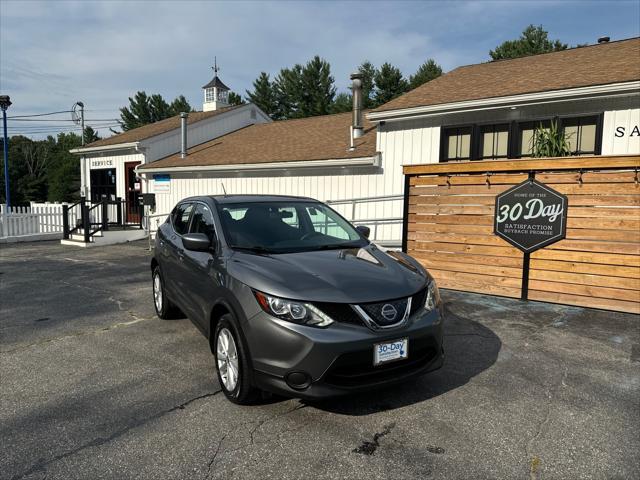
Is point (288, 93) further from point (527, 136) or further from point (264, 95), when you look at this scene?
point (527, 136)

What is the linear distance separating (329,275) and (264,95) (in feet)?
165

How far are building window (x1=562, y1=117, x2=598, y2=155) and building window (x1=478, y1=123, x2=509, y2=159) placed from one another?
114 centimetres

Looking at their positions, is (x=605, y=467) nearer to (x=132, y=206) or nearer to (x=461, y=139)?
(x=461, y=139)

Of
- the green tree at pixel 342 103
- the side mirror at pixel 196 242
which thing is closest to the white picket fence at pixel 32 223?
the side mirror at pixel 196 242

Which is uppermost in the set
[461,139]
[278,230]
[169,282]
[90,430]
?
[461,139]

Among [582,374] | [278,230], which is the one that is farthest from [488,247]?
[278,230]

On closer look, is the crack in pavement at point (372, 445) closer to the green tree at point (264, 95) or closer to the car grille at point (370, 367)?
the car grille at point (370, 367)

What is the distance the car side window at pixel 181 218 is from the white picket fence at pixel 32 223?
41.1 ft

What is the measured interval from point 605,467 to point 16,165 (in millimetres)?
78831

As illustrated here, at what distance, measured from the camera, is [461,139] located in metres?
10.3

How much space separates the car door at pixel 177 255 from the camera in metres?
4.87

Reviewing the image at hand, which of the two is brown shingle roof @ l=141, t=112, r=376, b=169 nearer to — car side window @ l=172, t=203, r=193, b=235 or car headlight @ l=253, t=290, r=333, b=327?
car side window @ l=172, t=203, r=193, b=235

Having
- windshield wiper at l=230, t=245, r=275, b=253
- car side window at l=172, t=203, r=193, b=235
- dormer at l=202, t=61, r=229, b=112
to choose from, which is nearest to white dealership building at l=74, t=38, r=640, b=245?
car side window at l=172, t=203, r=193, b=235

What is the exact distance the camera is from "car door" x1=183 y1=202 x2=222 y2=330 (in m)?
3.92
